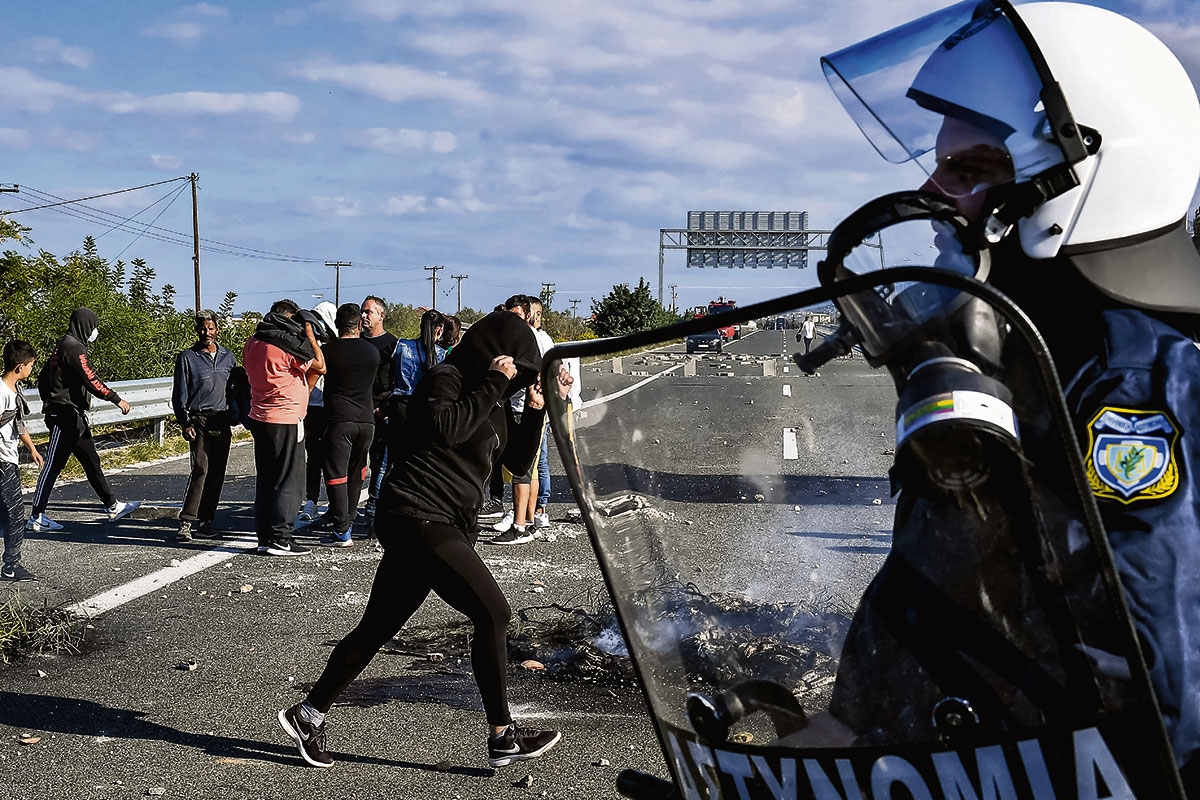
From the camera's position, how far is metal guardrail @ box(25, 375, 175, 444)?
1412 centimetres

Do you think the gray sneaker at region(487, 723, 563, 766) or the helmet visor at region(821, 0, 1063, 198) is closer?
the helmet visor at region(821, 0, 1063, 198)

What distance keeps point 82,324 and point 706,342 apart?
959 centimetres

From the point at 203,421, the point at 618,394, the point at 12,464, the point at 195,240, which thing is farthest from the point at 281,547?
the point at 195,240

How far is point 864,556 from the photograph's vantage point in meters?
1.41

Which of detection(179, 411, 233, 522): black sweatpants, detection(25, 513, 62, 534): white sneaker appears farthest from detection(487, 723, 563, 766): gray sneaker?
detection(25, 513, 62, 534): white sneaker

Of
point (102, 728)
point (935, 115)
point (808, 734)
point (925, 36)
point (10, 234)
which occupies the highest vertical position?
point (10, 234)

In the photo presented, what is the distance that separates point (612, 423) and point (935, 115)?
56cm

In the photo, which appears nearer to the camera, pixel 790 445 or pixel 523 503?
pixel 790 445

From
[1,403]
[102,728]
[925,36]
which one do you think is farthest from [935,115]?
[1,403]

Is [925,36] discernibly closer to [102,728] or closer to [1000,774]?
[1000,774]

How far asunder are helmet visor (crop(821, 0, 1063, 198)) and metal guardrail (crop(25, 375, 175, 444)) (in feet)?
44.9

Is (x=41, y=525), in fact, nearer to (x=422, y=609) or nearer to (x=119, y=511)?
(x=119, y=511)

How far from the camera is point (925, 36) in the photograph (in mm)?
1492

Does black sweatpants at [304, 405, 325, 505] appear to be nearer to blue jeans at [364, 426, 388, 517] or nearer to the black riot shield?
blue jeans at [364, 426, 388, 517]
